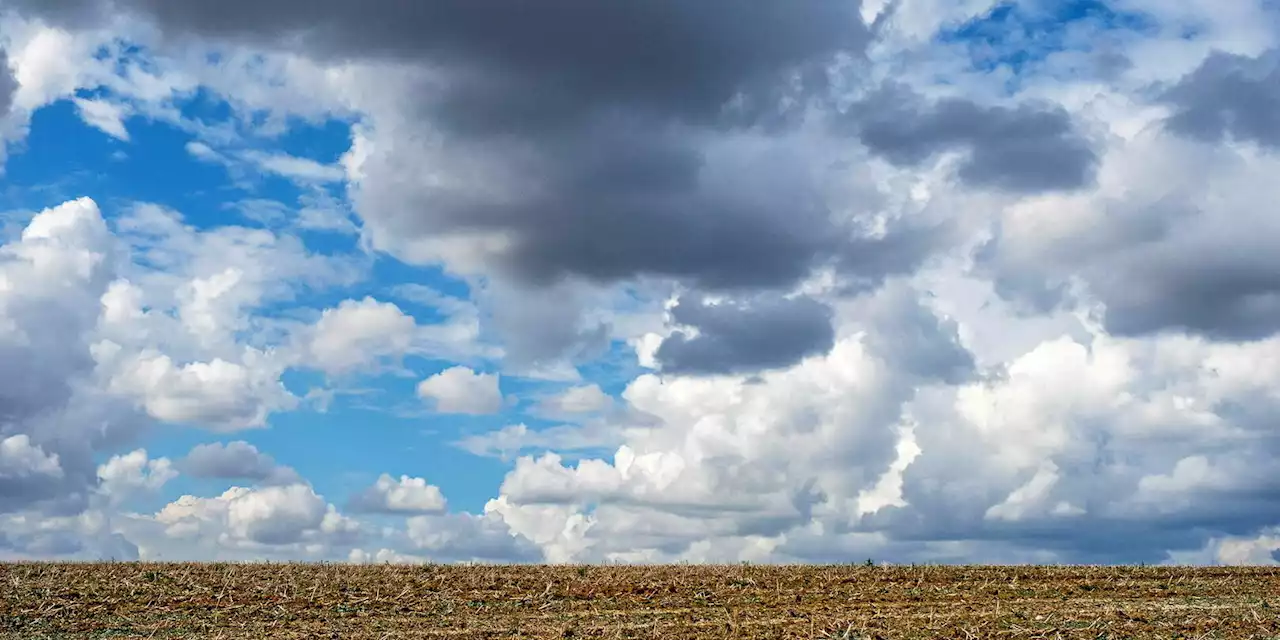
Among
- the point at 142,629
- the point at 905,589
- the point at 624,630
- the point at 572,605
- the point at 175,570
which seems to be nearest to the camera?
the point at 624,630

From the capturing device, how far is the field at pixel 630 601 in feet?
97.0

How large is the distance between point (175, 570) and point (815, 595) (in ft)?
71.7

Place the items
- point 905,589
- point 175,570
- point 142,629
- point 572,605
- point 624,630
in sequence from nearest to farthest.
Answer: point 624,630, point 142,629, point 572,605, point 905,589, point 175,570

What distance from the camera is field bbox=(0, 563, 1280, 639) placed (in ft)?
97.0

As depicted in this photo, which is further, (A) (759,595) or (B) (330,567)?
(B) (330,567)

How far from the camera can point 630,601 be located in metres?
34.8

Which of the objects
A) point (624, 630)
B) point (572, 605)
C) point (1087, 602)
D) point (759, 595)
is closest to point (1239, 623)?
point (1087, 602)

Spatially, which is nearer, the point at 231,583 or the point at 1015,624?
the point at 1015,624

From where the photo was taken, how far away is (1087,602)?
113 ft

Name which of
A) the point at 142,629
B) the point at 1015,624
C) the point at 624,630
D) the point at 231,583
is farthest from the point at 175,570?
the point at 1015,624

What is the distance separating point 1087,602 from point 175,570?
29.8m

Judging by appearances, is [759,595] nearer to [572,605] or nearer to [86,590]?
[572,605]

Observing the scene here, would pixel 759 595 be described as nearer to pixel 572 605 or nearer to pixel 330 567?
pixel 572 605

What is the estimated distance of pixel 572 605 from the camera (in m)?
34.4
